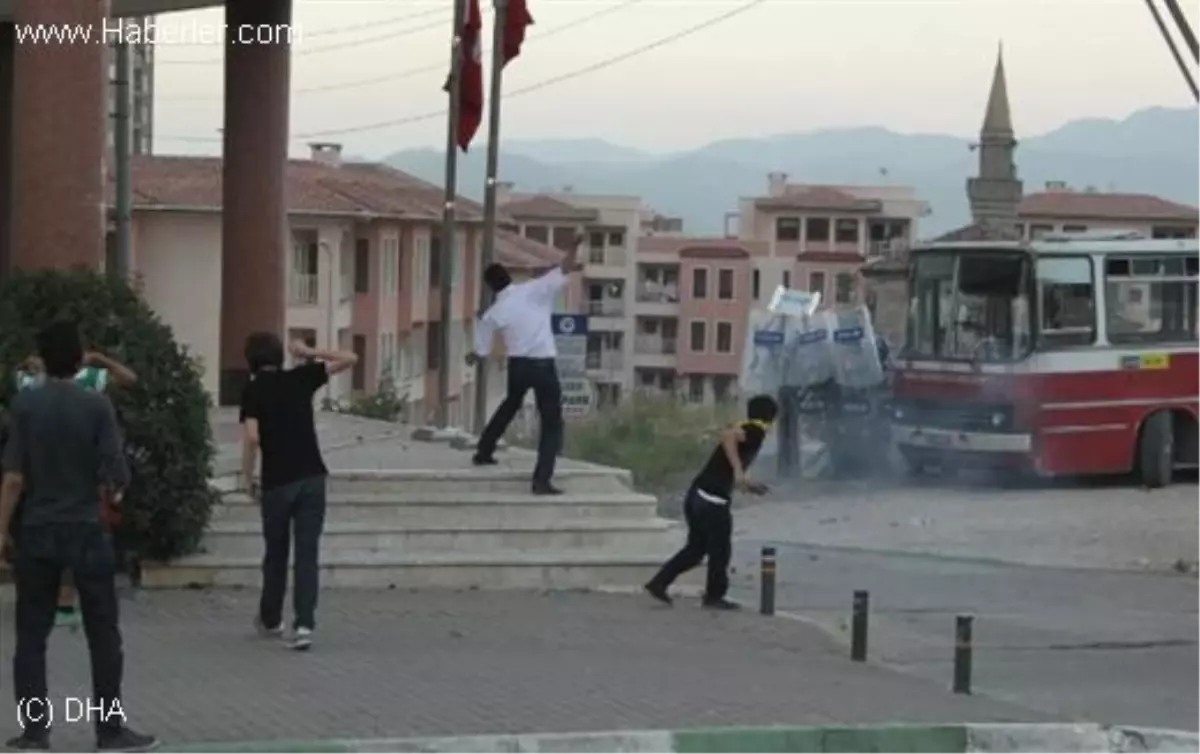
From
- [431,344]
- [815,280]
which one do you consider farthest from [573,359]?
[815,280]

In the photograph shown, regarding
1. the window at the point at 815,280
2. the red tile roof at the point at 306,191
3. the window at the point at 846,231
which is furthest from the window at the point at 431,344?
the window at the point at 846,231

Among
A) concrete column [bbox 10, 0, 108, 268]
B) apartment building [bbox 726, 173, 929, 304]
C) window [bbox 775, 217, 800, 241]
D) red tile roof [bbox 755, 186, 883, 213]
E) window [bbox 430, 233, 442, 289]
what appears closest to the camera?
concrete column [bbox 10, 0, 108, 268]

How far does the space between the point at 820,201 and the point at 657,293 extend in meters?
8.76

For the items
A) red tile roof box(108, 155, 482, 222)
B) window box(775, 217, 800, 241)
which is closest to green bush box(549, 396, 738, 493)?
red tile roof box(108, 155, 482, 222)

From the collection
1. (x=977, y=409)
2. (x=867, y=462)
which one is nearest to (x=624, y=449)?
(x=867, y=462)

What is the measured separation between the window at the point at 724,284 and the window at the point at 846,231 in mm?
6333

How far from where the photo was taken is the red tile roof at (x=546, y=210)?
89.2 m

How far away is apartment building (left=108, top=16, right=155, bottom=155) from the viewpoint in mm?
28625

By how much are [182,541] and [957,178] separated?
122 m

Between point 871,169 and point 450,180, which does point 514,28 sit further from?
point 871,169

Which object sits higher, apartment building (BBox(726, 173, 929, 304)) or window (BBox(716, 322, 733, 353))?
apartment building (BBox(726, 173, 929, 304))

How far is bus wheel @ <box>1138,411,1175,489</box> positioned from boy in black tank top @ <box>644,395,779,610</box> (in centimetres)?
1339

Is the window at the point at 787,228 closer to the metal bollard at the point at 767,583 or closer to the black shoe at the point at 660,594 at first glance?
the metal bollard at the point at 767,583

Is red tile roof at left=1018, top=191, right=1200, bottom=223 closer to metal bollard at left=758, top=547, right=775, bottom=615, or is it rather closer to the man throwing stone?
the man throwing stone
